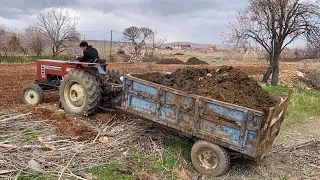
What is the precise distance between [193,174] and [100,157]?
1.66 m

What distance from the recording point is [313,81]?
64.9 ft

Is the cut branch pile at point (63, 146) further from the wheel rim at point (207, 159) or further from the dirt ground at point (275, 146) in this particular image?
the wheel rim at point (207, 159)

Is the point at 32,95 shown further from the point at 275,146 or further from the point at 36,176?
the point at 275,146

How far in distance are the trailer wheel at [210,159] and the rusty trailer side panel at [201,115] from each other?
138mm

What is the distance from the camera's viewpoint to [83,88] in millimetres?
7832

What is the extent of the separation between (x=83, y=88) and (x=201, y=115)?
3.16 meters

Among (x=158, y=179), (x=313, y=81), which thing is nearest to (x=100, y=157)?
(x=158, y=179)

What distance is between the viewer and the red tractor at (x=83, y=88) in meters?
7.74

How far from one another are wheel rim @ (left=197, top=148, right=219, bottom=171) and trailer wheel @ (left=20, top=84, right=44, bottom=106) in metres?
5.00

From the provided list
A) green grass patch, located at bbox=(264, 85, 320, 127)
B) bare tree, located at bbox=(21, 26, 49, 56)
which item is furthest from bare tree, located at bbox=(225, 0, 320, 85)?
bare tree, located at bbox=(21, 26, 49, 56)

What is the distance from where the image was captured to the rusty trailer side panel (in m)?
5.43

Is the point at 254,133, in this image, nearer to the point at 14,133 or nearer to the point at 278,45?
the point at 14,133

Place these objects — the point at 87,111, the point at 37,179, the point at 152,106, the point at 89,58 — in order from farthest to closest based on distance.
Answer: the point at 89,58, the point at 87,111, the point at 152,106, the point at 37,179

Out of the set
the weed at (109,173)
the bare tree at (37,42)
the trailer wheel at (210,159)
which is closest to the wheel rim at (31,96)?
the weed at (109,173)
